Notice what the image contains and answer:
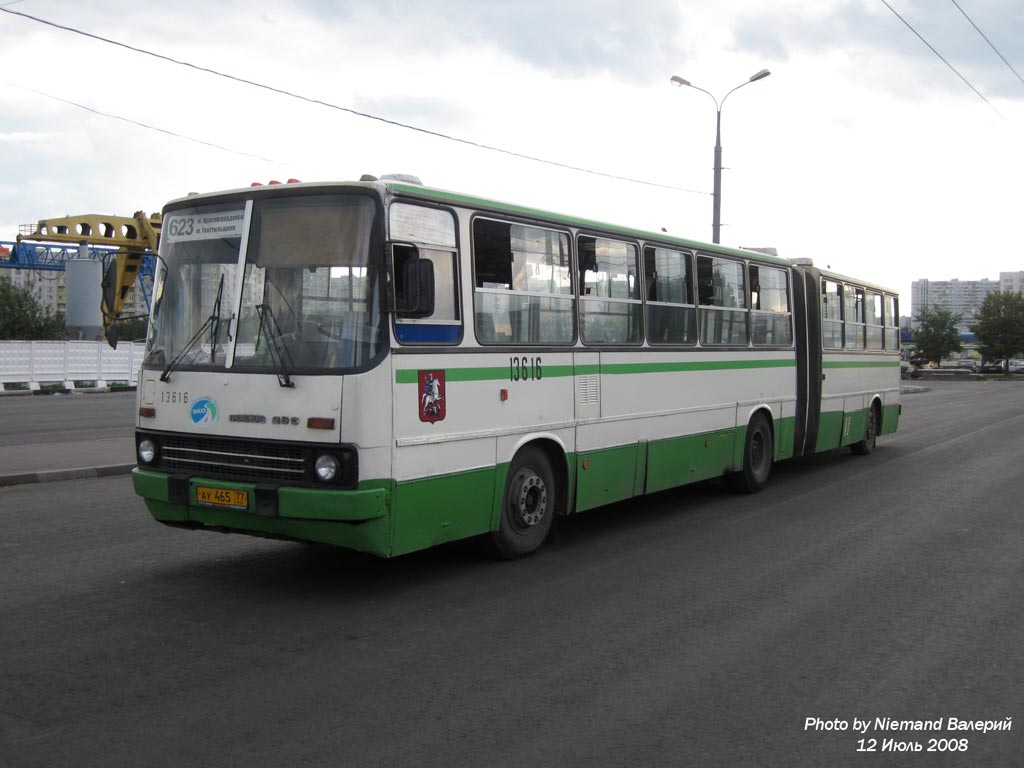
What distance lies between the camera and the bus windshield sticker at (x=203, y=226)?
7.09 m

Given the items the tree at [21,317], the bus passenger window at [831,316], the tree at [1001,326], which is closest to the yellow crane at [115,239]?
the bus passenger window at [831,316]

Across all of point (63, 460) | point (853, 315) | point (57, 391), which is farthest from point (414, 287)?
point (57, 391)

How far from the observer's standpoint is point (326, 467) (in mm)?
6516

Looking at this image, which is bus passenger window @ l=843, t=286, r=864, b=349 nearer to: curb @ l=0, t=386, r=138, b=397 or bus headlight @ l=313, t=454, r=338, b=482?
bus headlight @ l=313, t=454, r=338, b=482

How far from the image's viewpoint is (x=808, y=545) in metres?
8.87

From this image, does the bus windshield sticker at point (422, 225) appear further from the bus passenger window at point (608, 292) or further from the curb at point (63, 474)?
the curb at point (63, 474)

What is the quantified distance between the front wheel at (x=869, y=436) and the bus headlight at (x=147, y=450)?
1231 cm

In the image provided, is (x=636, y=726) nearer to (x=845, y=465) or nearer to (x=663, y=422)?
(x=663, y=422)

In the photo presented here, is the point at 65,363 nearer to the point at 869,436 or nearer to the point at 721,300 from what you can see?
the point at 869,436

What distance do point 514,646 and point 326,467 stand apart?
5.68 feet

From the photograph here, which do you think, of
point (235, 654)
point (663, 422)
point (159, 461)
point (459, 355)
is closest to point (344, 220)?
point (459, 355)

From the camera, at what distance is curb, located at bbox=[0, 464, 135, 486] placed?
39.4 feet

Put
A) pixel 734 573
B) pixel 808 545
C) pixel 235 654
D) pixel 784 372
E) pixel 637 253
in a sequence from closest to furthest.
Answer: pixel 235 654 < pixel 734 573 < pixel 808 545 < pixel 637 253 < pixel 784 372

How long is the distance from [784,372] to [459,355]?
23.4ft
